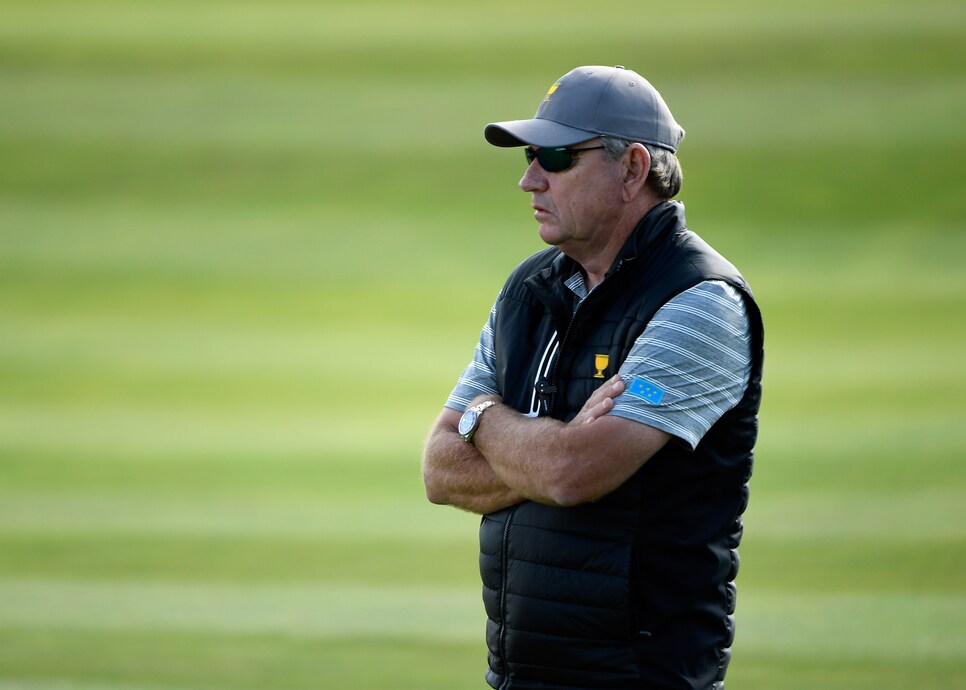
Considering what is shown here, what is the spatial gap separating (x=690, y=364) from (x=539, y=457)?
274mm

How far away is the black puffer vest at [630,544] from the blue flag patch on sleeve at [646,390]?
100mm

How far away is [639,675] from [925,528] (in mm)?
2211

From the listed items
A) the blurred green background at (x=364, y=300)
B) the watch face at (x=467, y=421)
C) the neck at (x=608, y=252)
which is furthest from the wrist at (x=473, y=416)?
the blurred green background at (x=364, y=300)

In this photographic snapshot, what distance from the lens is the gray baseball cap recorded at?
2133 millimetres

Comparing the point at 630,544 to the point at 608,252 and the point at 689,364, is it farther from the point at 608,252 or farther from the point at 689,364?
the point at 608,252

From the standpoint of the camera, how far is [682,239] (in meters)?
2.10

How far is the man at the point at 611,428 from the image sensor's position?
1.97 m

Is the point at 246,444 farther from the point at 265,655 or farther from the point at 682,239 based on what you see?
the point at 682,239

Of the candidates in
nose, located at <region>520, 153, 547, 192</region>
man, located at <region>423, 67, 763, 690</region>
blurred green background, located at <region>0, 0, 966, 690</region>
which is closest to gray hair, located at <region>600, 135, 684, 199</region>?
man, located at <region>423, 67, 763, 690</region>

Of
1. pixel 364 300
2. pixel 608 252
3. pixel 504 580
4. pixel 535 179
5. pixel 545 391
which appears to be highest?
pixel 364 300

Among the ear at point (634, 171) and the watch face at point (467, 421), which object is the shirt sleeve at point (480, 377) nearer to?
the watch face at point (467, 421)

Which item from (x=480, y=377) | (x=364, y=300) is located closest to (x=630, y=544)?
(x=480, y=377)

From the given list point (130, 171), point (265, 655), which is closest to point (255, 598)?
point (265, 655)

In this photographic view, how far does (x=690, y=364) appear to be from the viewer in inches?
77.2
